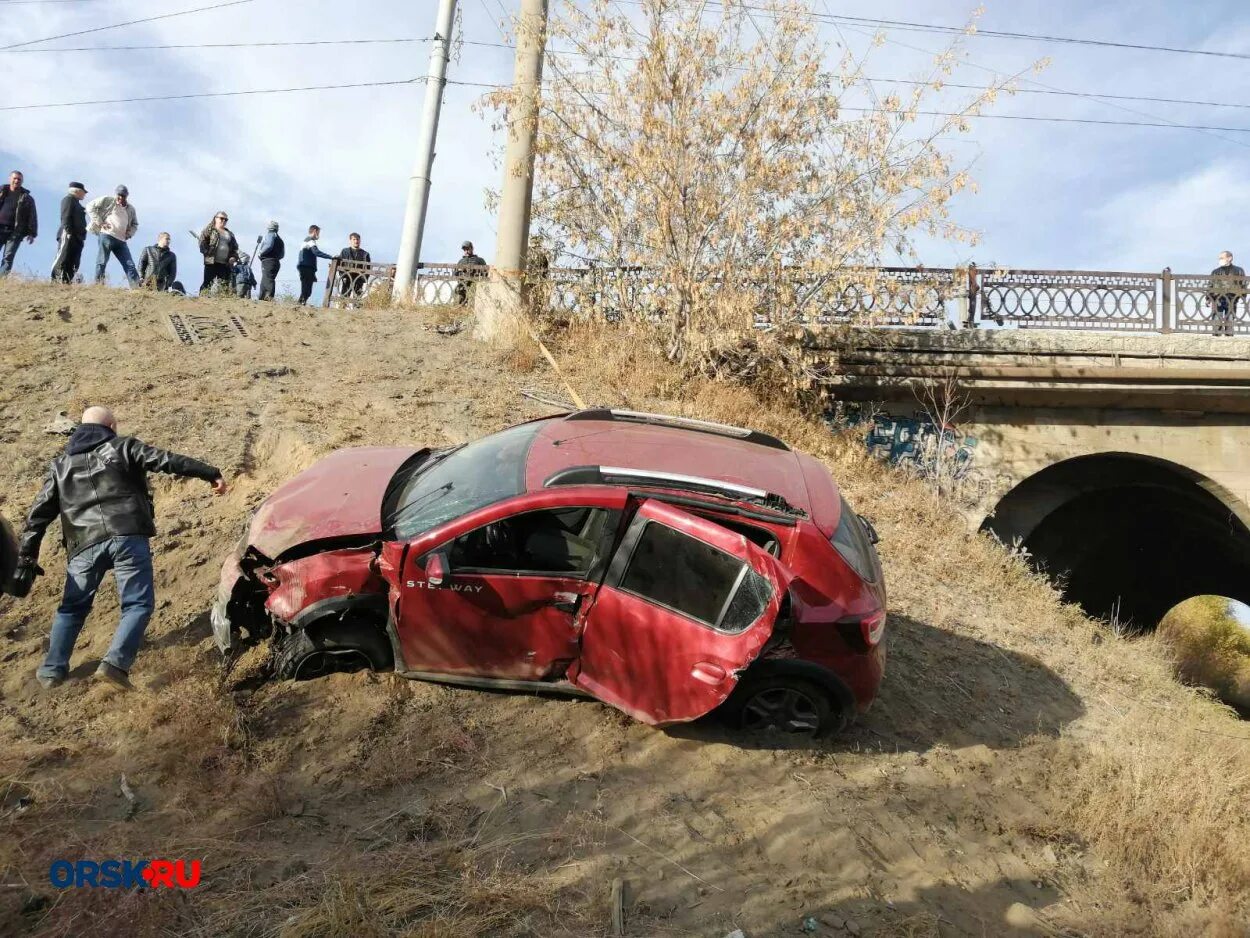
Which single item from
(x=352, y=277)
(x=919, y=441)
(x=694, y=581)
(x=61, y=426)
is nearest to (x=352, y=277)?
(x=352, y=277)

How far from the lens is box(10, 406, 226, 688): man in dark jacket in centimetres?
548

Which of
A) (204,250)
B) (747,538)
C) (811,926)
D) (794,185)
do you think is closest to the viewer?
(811,926)

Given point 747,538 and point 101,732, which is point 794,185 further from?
point 101,732

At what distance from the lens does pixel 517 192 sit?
13312 millimetres

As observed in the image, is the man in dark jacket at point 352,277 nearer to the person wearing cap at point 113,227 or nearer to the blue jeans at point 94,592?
the person wearing cap at point 113,227

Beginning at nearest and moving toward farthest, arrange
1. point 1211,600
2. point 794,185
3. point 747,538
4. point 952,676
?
1. point 747,538
2. point 952,676
3. point 794,185
4. point 1211,600

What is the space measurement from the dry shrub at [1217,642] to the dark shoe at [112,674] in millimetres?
23097

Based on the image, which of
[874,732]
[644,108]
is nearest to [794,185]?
[644,108]

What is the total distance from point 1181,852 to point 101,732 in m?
6.10

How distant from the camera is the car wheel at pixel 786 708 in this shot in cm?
520

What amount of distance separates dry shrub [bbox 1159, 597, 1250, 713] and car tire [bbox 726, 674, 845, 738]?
2021cm

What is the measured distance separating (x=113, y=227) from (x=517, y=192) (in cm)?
620

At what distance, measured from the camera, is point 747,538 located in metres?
4.84

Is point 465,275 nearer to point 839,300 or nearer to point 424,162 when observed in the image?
point 424,162
